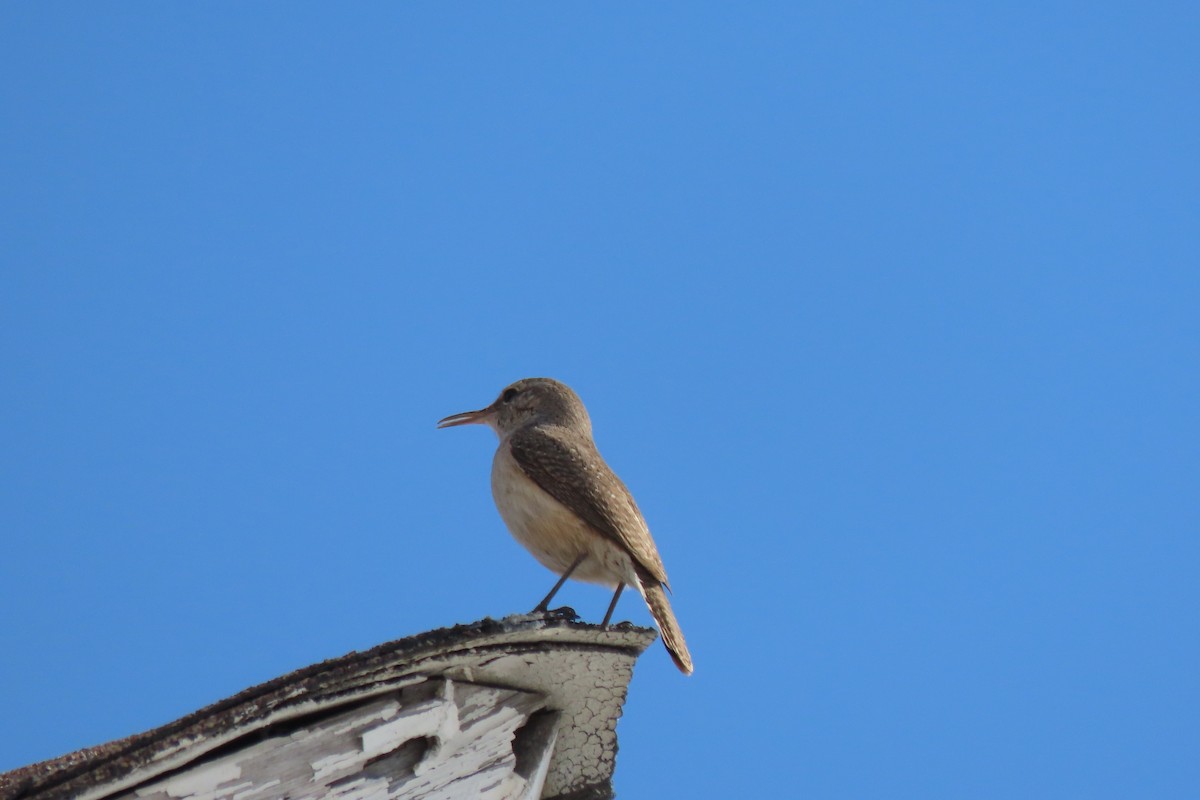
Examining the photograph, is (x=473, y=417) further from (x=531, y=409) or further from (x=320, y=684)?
(x=320, y=684)

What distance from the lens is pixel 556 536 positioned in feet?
20.5

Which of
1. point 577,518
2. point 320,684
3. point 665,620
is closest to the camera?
point 320,684

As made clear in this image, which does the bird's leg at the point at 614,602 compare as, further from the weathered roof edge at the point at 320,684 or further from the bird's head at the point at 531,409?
the bird's head at the point at 531,409

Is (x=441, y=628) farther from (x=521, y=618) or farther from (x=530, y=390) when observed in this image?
(x=530, y=390)

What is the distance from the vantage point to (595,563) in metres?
6.18

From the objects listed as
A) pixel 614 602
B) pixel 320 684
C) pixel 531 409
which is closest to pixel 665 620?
pixel 614 602

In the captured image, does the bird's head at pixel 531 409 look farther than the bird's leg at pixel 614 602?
Yes

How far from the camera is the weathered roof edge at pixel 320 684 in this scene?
3711mm

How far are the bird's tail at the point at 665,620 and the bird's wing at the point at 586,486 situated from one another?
0.18 feet

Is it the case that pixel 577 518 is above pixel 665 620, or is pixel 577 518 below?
above

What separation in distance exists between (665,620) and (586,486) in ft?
2.88

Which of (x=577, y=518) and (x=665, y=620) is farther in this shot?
(x=577, y=518)

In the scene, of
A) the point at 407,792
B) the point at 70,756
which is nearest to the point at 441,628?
the point at 407,792

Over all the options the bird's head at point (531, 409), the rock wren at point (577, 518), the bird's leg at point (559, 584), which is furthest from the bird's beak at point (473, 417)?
the bird's leg at point (559, 584)
